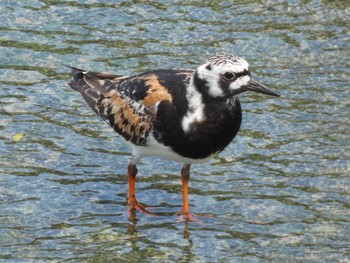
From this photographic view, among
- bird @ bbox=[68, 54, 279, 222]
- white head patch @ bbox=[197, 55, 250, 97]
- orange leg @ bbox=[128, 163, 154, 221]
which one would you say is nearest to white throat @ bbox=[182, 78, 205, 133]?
bird @ bbox=[68, 54, 279, 222]

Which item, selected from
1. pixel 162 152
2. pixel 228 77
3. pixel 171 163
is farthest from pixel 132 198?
pixel 228 77

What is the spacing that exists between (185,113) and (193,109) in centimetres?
8

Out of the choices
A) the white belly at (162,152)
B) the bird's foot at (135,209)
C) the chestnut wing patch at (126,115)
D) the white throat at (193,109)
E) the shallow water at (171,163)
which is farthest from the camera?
the bird's foot at (135,209)

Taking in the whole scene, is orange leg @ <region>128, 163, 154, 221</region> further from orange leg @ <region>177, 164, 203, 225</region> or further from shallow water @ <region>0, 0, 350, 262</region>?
orange leg @ <region>177, 164, 203, 225</region>

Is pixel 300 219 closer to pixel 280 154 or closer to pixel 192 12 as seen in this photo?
pixel 280 154

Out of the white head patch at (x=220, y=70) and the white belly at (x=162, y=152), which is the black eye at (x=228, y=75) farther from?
the white belly at (x=162, y=152)

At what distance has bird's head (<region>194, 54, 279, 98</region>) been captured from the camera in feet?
28.5

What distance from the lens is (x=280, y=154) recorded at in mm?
10625

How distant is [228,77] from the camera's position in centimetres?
870

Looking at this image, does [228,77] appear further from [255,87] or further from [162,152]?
[162,152]

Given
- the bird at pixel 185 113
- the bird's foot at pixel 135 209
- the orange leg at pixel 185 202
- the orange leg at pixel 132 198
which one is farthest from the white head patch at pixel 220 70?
the bird's foot at pixel 135 209

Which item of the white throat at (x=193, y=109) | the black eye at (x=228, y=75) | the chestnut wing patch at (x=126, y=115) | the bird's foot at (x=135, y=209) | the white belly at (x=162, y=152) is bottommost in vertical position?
the bird's foot at (x=135, y=209)

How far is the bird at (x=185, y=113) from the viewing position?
8.75 m

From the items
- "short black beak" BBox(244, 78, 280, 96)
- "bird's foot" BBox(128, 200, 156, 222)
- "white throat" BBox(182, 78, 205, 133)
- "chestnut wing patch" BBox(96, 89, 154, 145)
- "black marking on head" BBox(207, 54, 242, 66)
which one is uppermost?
"black marking on head" BBox(207, 54, 242, 66)
